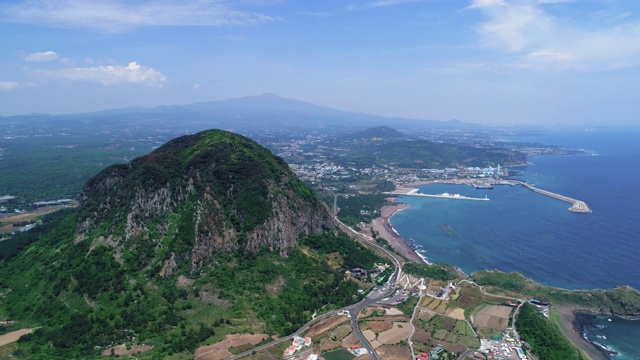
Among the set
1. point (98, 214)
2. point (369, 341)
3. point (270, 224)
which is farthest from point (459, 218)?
point (98, 214)

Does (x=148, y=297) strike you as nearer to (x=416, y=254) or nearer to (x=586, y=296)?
(x=416, y=254)

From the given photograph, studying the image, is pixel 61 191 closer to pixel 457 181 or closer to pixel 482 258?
pixel 482 258

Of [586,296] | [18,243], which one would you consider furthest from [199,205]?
[586,296]

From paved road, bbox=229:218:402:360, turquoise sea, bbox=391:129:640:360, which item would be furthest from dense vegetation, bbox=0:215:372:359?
turquoise sea, bbox=391:129:640:360

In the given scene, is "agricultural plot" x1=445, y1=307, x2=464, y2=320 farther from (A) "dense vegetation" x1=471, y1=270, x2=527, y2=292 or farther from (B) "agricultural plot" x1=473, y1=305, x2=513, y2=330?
(A) "dense vegetation" x1=471, y1=270, x2=527, y2=292

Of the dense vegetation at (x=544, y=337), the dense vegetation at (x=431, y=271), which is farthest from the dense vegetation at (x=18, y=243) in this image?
the dense vegetation at (x=544, y=337)
